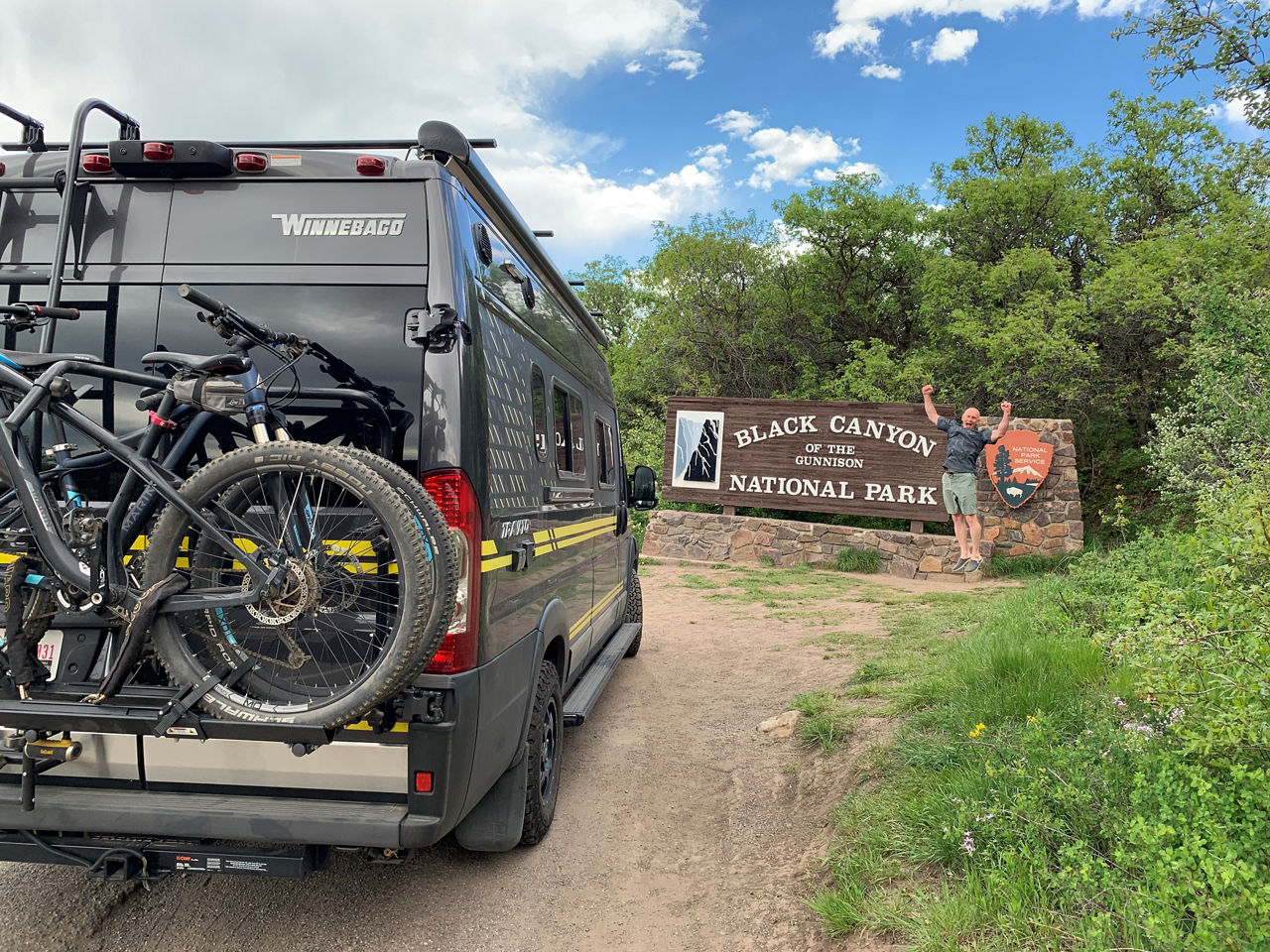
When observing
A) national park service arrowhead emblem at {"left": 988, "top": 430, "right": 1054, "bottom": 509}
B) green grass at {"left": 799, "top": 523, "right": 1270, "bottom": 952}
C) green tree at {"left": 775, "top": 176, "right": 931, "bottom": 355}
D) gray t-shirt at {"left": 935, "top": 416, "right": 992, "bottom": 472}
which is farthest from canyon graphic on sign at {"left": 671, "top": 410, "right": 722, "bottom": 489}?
green grass at {"left": 799, "top": 523, "right": 1270, "bottom": 952}

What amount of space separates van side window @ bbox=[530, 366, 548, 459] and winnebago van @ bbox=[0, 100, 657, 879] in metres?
0.36

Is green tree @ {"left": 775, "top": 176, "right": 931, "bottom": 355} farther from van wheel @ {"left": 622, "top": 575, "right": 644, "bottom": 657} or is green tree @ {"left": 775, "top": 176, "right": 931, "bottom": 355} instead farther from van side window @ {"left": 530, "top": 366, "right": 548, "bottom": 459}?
van side window @ {"left": 530, "top": 366, "right": 548, "bottom": 459}

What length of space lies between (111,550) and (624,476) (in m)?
4.97

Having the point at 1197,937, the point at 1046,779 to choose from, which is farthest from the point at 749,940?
the point at 1197,937

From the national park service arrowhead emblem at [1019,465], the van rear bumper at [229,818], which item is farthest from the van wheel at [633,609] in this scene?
the national park service arrowhead emblem at [1019,465]

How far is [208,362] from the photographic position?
250 centimetres

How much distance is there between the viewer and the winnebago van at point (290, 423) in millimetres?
2578

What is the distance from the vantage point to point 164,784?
8.79ft

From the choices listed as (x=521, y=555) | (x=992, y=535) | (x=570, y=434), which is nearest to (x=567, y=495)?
(x=570, y=434)

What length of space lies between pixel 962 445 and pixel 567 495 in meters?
8.83

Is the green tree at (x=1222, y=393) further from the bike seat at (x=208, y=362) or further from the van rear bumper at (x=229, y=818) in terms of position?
the bike seat at (x=208, y=362)

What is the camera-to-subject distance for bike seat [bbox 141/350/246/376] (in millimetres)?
2504

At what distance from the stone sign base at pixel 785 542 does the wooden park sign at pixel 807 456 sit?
0.42m

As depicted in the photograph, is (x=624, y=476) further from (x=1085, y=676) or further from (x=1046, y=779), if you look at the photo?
(x=1046, y=779)
